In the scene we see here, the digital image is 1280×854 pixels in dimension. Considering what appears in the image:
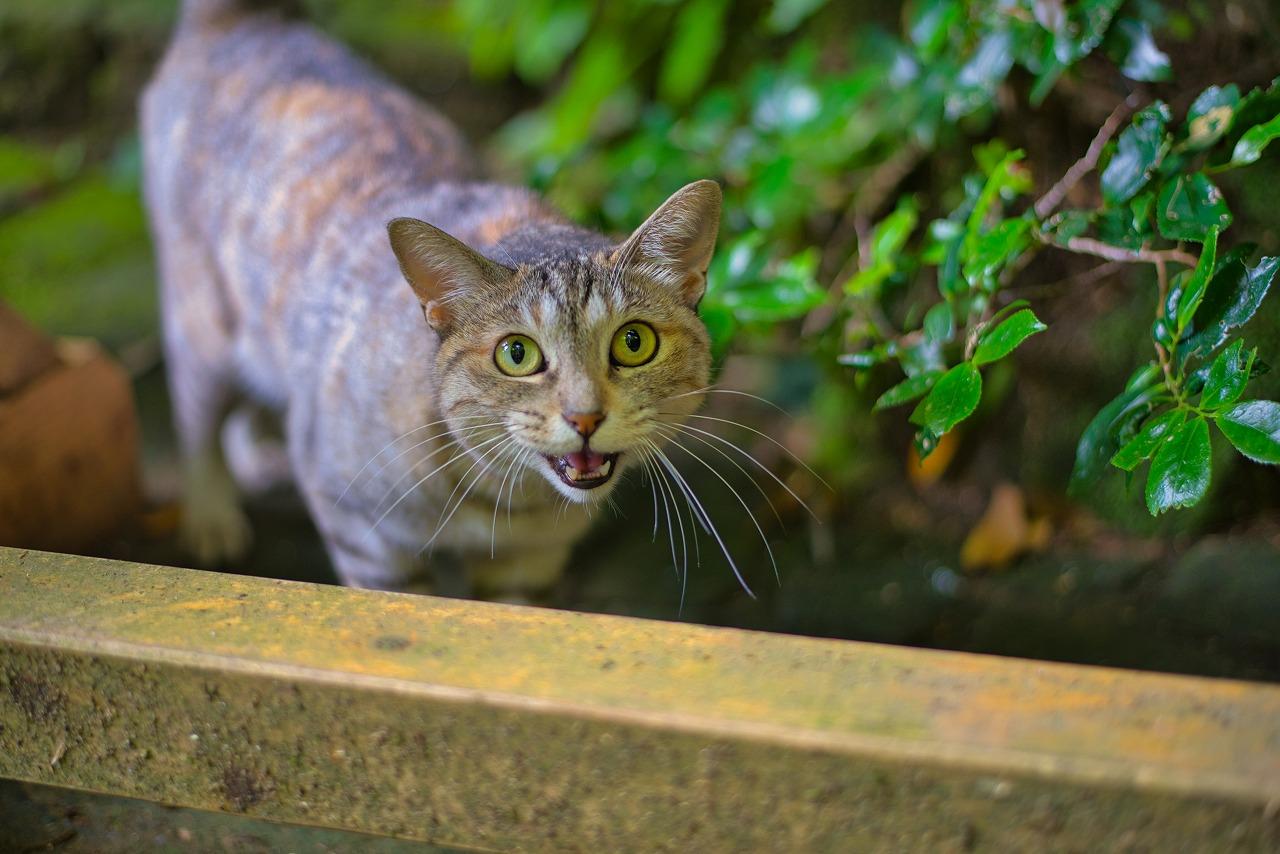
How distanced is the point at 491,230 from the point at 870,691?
1453 millimetres

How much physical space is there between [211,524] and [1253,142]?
285cm

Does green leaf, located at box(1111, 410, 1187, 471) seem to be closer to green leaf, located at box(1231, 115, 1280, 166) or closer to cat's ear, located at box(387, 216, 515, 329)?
green leaf, located at box(1231, 115, 1280, 166)

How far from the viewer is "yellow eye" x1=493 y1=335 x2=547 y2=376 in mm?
2080

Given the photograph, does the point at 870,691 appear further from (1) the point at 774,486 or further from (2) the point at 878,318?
(1) the point at 774,486

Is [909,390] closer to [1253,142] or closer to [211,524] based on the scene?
[1253,142]

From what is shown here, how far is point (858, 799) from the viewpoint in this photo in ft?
4.38

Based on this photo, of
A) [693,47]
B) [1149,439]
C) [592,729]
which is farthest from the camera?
[693,47]

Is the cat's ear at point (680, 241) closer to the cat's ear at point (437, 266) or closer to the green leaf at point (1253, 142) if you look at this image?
the cat's ear at point (437, 266)

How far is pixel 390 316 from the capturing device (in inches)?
94.9

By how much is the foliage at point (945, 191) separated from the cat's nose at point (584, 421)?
0.52 meters

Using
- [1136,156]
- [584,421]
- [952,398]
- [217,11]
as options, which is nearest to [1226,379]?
[952,398]

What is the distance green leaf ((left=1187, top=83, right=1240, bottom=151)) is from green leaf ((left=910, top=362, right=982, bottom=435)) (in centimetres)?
68

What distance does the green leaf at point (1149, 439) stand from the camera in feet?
5.77

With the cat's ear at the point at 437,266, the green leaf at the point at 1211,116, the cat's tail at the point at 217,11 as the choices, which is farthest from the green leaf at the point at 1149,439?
the cat's tail at the point at 217,11
